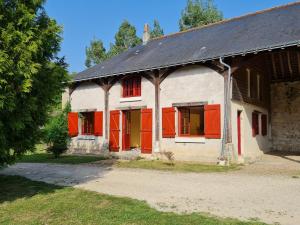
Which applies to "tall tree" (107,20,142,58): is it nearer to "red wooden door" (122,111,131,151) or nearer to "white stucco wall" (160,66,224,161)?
"red wooden door" (122,111,131,151)

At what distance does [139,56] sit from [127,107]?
10.4ft

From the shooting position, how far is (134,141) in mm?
18781

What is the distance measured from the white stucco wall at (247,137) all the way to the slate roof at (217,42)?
2.36m

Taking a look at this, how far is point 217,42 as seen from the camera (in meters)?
14.2

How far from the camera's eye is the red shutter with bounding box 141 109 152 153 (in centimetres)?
1466

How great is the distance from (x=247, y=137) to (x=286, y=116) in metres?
3.71

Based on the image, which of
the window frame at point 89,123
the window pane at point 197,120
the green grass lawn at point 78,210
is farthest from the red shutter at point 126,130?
the green grass lawn at point 78,210

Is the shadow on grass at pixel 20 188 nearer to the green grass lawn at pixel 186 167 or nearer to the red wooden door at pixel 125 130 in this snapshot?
the green grass lawn at pixel 186 167

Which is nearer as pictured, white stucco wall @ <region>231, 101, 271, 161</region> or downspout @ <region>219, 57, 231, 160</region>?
downspout @ <region>219, 57, 231, 160</region>

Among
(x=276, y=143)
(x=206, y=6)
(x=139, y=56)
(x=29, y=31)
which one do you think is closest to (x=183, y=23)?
(x=206, y=6)

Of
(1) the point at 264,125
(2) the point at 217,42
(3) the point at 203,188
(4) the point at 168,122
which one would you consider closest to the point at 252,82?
(2) the point at 217,42

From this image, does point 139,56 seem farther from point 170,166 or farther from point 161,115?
point 170,166

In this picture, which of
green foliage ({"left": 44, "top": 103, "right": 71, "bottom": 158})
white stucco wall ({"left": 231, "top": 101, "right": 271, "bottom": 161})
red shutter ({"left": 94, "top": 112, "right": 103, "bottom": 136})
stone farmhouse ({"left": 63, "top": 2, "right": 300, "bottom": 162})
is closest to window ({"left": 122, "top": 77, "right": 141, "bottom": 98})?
stone farmhouse ({"left": 63, "top": 2, "right": 300, "bottom": 162})

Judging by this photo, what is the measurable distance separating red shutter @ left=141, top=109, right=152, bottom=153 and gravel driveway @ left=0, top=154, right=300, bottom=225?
340cm
